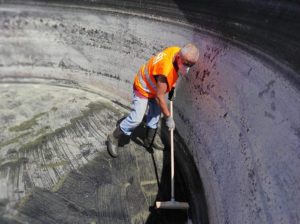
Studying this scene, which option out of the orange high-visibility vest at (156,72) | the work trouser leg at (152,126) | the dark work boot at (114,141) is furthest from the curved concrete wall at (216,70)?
the dark work boot at (114,141)

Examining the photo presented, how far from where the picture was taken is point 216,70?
3406 millimetres

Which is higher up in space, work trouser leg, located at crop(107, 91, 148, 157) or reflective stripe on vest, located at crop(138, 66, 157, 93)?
reflective stripe on vest, located at crop(138, 66, 157, 93)

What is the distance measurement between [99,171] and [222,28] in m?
1.89

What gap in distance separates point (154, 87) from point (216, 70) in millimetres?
618

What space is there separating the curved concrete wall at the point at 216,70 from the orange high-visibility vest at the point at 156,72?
1.42 feet

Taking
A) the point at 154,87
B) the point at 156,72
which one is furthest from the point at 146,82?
the point at 156,72

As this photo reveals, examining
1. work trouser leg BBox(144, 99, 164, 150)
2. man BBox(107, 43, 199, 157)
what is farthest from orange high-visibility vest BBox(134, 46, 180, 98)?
work trouser leg BBox(144, 99, 164, 150)

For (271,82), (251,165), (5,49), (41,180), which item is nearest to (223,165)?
(251,165)

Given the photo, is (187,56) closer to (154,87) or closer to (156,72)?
(156,72)

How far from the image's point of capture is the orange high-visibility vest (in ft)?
10.6

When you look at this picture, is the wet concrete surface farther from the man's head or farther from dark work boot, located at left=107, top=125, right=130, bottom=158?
the man's head

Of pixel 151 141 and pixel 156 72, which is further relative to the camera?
pixel 151 141

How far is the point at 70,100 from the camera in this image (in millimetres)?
4703

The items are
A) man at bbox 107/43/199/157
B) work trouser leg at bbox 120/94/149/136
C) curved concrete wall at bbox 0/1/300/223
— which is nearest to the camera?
curved concrete wall at bbox 0/1/300/223
